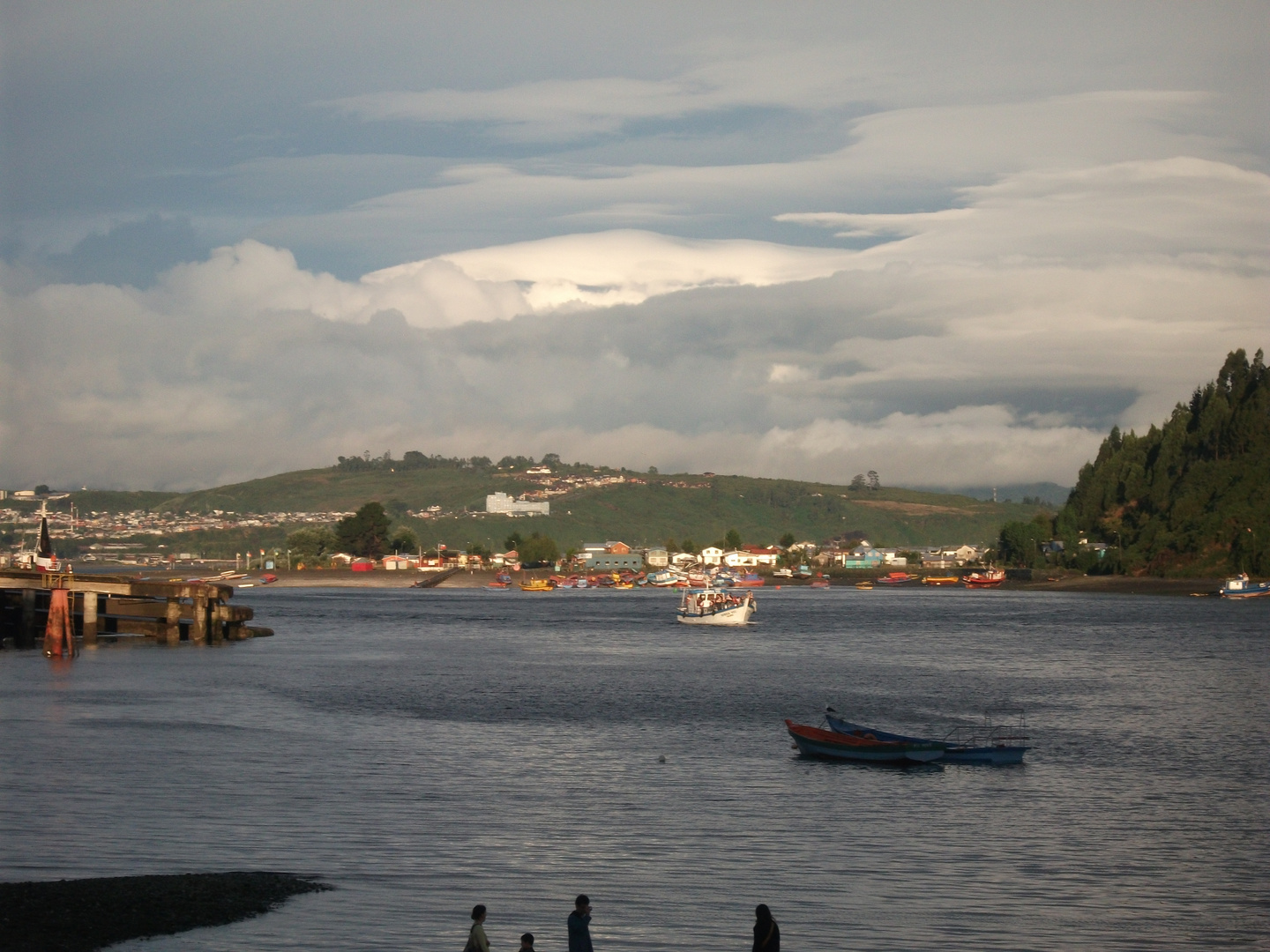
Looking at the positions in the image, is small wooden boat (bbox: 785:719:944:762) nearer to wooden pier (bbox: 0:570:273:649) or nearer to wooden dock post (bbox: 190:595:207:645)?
wooden pier (bbox: 0:570:273:649)

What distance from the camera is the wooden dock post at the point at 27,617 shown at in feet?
285

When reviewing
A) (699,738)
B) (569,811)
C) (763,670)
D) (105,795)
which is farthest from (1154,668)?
(105,795)

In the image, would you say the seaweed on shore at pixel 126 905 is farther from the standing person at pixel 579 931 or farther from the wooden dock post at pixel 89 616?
the wooden dock post at pixel 89 616

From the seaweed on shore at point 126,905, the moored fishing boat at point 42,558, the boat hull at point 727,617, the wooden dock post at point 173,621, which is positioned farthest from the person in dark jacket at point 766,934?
the boat hull at point 727,617

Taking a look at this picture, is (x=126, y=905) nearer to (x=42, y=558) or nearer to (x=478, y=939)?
(x=478, y=939)

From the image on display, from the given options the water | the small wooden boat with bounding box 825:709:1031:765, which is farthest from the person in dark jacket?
the small wooden boat with bounding box 825:709:1031:765

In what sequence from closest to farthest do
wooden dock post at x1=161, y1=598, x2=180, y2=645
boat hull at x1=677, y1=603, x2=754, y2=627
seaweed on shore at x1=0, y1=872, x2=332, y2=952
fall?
seaweed on shore at x1=0, y1=872, x2=332, y2=952, wooden dock post at x1=161, y1=598, x2=180, y2=645, boat hull at x1=677, y1=603, x2=754, y2=627

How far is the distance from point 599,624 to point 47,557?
66.8 m

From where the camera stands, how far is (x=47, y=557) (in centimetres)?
9206

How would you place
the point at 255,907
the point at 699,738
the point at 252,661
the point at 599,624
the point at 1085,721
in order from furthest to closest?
1. the point at 599,624
2. the point at 252,661
3. the point at 1085,721
4. the point at 699,738
5. the point at 255,907

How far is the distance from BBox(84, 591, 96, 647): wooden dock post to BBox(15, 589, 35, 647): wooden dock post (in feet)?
11.1

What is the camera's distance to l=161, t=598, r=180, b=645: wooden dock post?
314ft

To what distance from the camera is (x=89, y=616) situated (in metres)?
91.4

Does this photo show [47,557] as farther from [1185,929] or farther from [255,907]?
[1185,929]
